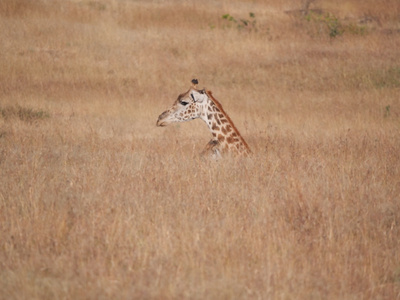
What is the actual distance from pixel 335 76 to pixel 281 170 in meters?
13.2

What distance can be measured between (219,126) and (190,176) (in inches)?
103

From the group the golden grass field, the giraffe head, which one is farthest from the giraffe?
the golden grass field

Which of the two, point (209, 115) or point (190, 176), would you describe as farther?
point (209, 115)

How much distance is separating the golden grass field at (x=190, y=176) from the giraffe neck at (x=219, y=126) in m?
0.67

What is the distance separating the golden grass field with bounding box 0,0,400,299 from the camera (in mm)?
5234

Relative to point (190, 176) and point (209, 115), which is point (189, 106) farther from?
point (190, 176)

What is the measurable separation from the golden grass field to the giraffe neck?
67cm

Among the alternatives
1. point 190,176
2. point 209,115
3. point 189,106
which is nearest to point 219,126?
point 209,115

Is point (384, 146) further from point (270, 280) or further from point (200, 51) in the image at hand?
point (200, 51)

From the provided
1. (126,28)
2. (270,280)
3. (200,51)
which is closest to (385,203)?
(270,280)

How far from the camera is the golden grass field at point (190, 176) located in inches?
→ 206

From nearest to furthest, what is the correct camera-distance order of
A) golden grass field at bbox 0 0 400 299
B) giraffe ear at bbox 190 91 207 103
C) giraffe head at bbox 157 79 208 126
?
golden grass field at bbox 0 0 400 299 < giraffe ear at bbox 190 91 207 103 < giraffe head at bbox 157 79 208 126

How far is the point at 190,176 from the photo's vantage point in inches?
329

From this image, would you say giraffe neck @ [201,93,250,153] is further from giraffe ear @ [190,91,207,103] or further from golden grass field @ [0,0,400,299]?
golden grass field @ [0,0,400,299]
